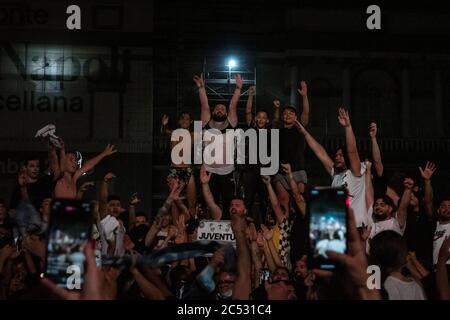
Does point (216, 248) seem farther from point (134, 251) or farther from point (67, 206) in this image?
point (134, 251)

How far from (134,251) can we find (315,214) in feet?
9.52

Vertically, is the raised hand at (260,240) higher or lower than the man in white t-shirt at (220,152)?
lower

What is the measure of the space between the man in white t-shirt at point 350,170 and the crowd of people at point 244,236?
1 centimetres

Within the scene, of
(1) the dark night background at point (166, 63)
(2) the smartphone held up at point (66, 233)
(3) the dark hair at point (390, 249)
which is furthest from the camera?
(1) the dark night background at point (166, 63)

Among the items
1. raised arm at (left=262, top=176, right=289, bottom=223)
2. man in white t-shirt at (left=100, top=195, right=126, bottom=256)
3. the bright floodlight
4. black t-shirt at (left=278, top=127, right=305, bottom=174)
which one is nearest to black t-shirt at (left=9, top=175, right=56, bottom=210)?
man in white t-shirt at (left=100, top=195, right=126, bottom=256)

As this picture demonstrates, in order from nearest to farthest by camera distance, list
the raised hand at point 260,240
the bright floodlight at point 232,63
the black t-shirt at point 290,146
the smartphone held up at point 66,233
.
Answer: the smartphone held up at point 66,233 < the raised hand at point 260,240 < the black t-shirt at point 290,146 < the bright floodlight at point 232,63

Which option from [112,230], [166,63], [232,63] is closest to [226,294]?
[112,230]

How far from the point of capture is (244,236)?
5070mm

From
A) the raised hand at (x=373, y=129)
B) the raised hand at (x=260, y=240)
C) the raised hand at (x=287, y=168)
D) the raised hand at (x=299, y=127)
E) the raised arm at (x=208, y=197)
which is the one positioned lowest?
the raised hand at (x=260, y=240)

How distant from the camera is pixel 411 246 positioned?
756cm

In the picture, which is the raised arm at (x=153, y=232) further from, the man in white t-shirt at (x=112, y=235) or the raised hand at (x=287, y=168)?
the raised hand at (x=287, y=168)

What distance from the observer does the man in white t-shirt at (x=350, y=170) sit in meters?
7.61

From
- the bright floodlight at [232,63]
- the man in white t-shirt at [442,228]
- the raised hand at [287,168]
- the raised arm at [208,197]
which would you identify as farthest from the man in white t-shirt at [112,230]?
the bright floodlight at [232,63]

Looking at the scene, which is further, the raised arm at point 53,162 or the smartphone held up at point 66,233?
the raised arm at point 53,162
